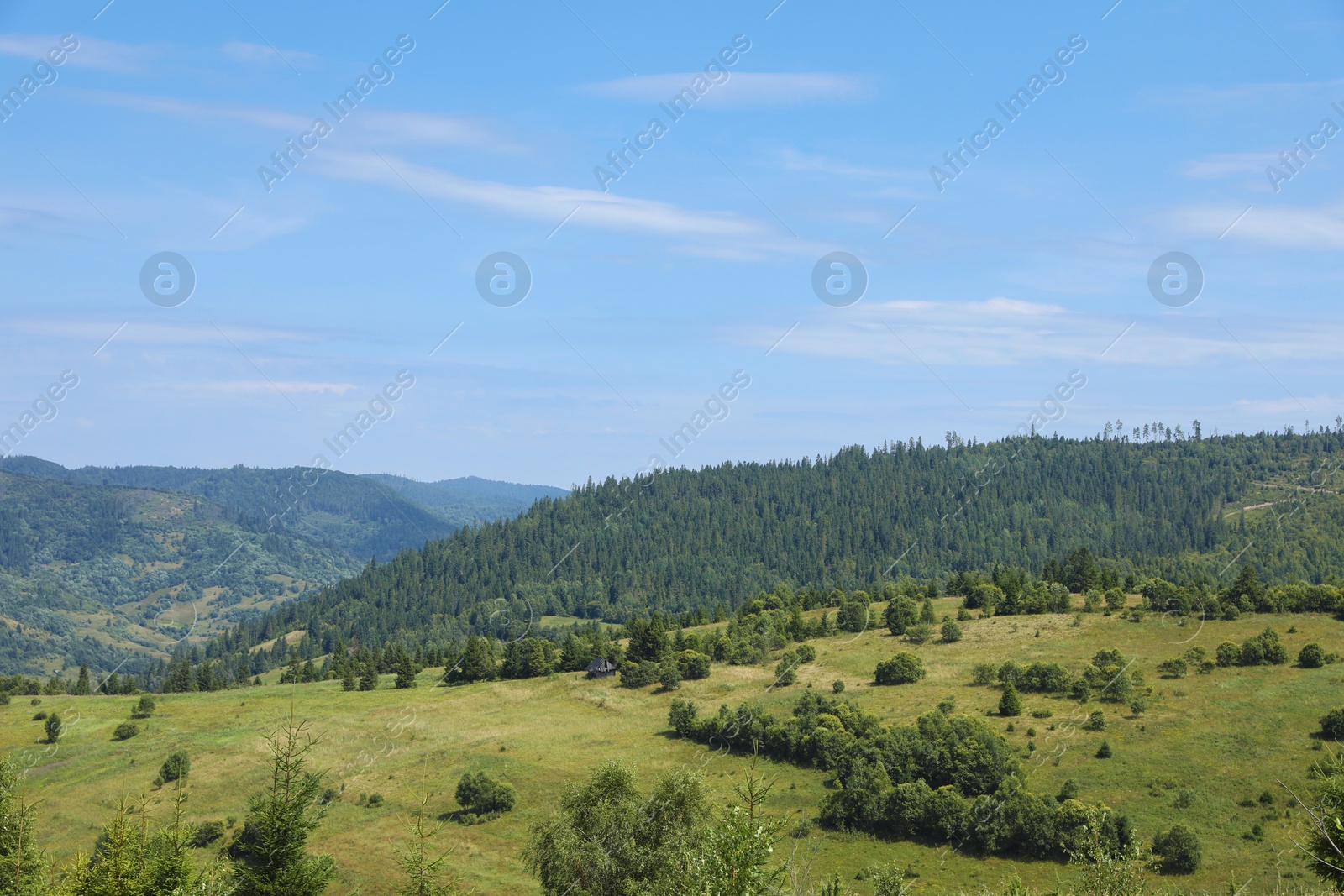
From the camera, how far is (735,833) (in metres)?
23.6

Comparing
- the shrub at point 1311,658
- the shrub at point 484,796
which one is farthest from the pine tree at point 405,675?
the shrub at point 1311,658

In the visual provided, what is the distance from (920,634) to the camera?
121 metres

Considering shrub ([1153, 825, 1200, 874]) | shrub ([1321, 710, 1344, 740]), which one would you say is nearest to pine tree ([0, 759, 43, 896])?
shrub ([1153, 825, 1200, 874])

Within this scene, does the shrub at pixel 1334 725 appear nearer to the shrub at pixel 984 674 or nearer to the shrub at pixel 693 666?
the shrub at pixel 984 674

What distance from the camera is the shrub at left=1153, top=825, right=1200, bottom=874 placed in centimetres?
6319

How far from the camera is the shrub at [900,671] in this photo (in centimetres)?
10631

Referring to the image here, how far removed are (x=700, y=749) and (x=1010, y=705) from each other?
3105cm

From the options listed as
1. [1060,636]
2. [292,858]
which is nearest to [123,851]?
[292,858]

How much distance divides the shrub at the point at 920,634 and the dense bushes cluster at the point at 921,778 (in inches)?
1108

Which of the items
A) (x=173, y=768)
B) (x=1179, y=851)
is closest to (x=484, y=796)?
(x=173, y=768)

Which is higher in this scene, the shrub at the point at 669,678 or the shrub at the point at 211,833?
the shrub at the point at 669,678

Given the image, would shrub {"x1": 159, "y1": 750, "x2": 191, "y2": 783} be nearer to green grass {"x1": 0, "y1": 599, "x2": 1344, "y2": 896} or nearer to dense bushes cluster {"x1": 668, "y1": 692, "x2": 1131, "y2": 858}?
green grass {"x1": 0, "y1": 599, "x2": 1344, "y2": 896}

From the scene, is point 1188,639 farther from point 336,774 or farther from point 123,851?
point 123,851

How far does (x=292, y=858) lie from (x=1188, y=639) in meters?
106
